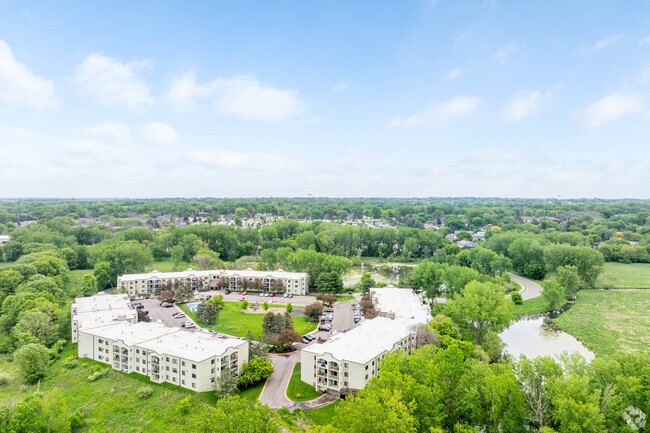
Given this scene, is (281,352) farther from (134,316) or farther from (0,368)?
(0,368)

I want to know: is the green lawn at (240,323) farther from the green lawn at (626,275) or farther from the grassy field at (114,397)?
the green lawn at (626,275)

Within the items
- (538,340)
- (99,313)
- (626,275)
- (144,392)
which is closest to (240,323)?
(99,313)

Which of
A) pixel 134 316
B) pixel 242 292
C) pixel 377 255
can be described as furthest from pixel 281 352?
pixel 377 255

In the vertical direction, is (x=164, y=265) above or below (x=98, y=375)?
below

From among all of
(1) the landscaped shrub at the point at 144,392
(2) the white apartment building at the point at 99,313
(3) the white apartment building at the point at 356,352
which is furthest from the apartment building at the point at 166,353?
(3) the white apartment building at the point at 356,352

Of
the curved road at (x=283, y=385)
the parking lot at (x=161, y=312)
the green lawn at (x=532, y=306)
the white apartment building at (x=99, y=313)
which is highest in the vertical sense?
the white apartment building at (x=99, y=313)

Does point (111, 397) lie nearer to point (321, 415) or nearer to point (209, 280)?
point (321, 415)
